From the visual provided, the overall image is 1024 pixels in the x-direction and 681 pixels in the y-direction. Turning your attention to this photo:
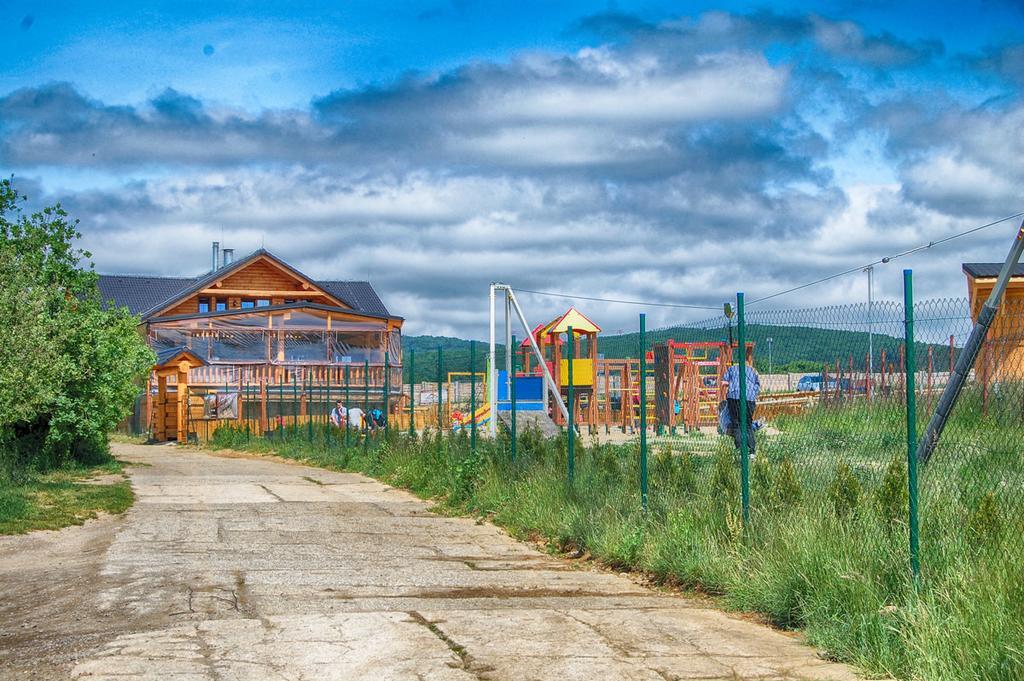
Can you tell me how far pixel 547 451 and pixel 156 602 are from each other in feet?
23.0

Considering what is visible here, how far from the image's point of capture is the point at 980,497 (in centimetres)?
720

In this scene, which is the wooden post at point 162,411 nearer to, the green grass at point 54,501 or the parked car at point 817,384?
the green grass at point 54,501

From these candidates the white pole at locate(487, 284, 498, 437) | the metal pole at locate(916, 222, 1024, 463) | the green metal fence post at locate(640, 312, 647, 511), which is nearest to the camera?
the metal pole at locate(916, 222, 1024, 463)

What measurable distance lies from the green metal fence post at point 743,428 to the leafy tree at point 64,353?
12.1 meters

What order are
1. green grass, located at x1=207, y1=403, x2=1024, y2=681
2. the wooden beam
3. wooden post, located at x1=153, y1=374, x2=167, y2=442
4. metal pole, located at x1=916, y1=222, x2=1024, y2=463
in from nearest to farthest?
green grass, located at x1=207, y1=403, x2=1024, y2=681
metal pole, located at x1=916, y1=222, x2=1024, y2=463
wooden post, located at x1=153, y1=374, x2=167, y2=442
the wooden beam

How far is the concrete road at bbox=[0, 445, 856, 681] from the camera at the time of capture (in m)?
6.75

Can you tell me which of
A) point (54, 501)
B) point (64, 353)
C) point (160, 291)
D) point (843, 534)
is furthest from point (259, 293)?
point (843, 534)

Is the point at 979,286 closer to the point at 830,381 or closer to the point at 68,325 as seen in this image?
the point at 830,381

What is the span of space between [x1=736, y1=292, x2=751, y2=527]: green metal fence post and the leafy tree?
39.8 ft

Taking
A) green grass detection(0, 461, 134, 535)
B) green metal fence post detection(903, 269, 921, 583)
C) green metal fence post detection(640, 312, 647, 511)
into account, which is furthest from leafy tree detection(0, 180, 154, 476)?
green metal fence post detection(903, 269, 921, 583)

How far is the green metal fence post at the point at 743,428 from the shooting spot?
9523 mm

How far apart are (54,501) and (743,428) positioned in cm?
1042

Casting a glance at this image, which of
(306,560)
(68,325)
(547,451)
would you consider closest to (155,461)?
(68,325)

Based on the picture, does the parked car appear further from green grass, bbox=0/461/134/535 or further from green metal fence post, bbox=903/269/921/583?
green grass, bbox=0/461/134/535
